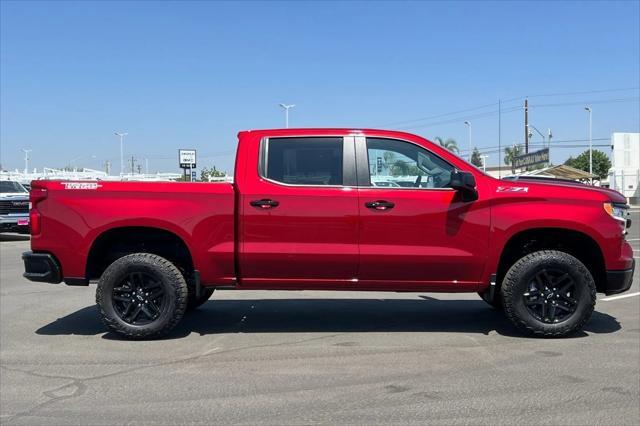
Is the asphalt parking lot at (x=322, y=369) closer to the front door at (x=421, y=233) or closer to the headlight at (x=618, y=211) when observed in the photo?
the front door at (x=421, y=233)

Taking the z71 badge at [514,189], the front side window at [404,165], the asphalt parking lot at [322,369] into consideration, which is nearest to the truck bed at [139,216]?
the asphalt parking lot at [322,369]

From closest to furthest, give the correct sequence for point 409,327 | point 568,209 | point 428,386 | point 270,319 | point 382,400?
point 382,400 → point 428,386 → point 568,209 → point 409,327 → point 270,319

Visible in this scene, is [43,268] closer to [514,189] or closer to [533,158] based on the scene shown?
[514,189]

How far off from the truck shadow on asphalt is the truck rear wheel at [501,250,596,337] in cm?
34

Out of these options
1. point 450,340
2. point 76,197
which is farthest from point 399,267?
point 76,197

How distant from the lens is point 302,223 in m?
5.61

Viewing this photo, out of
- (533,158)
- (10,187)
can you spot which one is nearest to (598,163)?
(533,158)

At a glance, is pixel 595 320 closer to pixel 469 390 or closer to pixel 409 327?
pixel 409 327

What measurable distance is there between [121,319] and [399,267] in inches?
110

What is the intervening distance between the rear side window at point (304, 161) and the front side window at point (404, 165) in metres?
0.36

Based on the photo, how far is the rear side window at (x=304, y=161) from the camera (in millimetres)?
5758

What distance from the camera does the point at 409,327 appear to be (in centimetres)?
634

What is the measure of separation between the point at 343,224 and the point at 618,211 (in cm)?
275

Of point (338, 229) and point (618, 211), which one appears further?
point (618, 211)
